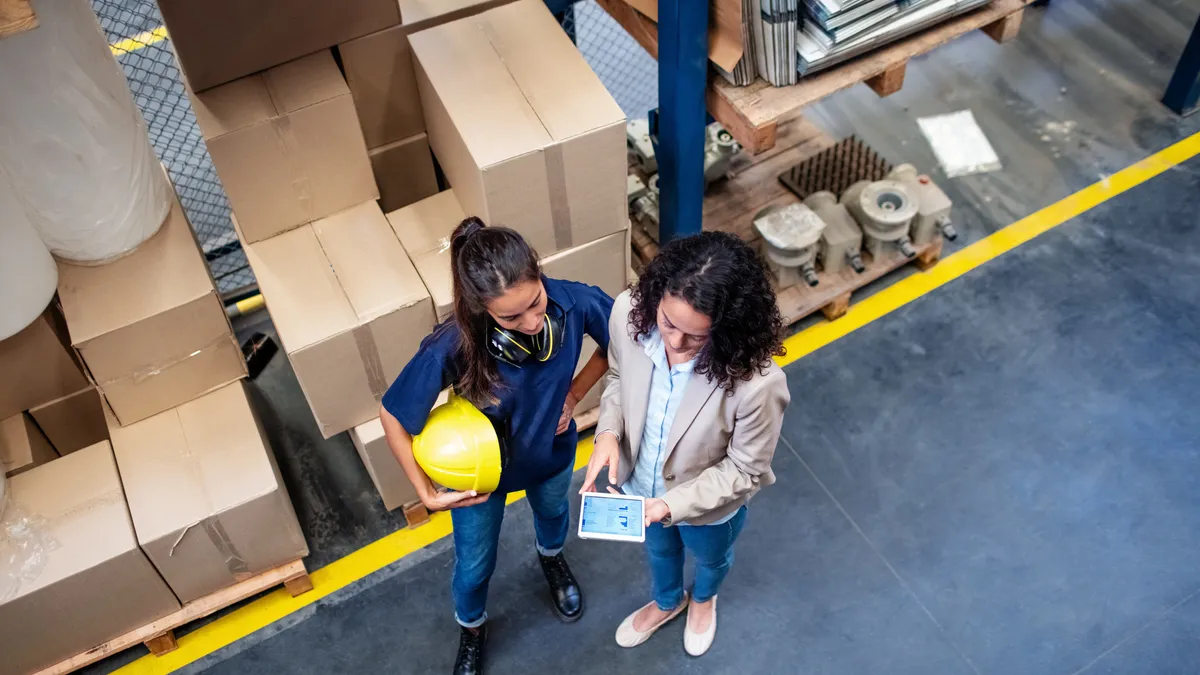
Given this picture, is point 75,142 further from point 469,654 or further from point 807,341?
point 807,341

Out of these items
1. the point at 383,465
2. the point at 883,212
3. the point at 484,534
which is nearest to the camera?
the point at 484,534

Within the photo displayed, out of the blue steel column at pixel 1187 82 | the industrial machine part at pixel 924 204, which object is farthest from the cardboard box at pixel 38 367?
the blue steel column at pixel 1187 82

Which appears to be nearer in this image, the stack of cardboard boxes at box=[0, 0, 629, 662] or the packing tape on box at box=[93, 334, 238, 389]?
the stack of cardboard boxes at box=[0, 0, 629, 662]

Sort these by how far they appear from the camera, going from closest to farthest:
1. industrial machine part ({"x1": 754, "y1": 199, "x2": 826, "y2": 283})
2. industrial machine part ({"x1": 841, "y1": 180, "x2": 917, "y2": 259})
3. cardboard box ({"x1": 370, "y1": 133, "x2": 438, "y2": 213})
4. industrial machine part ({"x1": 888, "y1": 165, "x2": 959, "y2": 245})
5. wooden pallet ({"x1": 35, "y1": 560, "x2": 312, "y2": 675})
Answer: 1. wooden pallet ({"x1": 35, "y1": 560, "x2": 312, "y2": 675})
2. cardboard box ({"x1": 370, "y1": 133, "x2": 438, "y2": 213})
3. industrial machine part ({"x1": 754, "y1": 199, "x2": 826, "y2": 283})
4. industrial machine part ({"x1": 841, "y1": 180, "x2": 917, "y2": 259})
5. industrial machine part ({"x1": 888, "y1": 165, "x2": 959, "y2": 245})

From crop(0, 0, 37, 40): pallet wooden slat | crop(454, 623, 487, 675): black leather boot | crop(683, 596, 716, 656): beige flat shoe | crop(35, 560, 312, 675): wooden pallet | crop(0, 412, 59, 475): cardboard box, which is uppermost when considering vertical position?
crop(0, 0, 37, 40): pallet wooden slat

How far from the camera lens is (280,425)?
4.96 m

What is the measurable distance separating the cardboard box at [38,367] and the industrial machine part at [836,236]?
351cm

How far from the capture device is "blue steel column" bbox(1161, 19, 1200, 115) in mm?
5742

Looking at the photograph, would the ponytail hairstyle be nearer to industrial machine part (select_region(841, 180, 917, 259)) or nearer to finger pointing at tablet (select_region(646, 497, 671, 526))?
finger pointing at tablet (select_region(646, 497, 671, 526))

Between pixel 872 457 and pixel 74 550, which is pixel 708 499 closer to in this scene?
pixel 872 457

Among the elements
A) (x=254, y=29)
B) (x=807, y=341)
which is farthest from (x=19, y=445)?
(x=807, y=341)

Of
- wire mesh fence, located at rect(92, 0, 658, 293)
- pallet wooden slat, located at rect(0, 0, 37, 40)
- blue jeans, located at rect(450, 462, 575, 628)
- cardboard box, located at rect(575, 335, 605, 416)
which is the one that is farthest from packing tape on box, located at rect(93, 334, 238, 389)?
pallet wooden slat, located at rect(0, 0, 37, 40)

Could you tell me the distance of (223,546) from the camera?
4.02 metres

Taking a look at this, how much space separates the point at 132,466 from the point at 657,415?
227 centimetres
